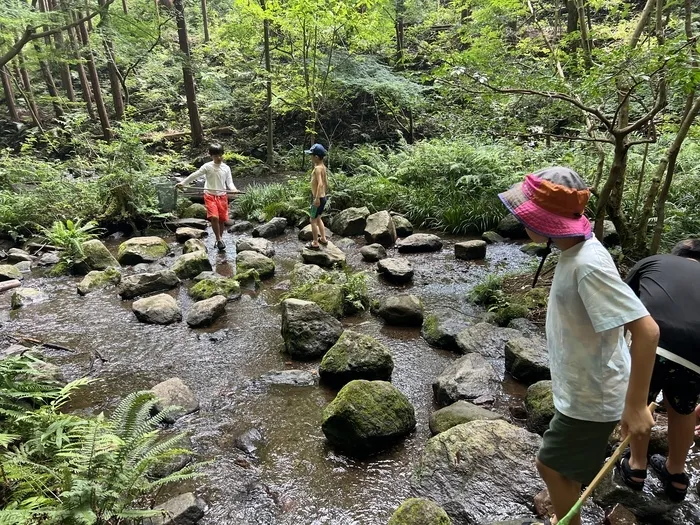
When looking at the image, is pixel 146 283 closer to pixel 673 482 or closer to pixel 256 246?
pixel 256 246

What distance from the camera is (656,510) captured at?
293cm

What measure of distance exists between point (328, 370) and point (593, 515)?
8.65 feet

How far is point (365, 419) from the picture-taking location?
3.72 meters

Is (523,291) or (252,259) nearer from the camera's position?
(523,291)

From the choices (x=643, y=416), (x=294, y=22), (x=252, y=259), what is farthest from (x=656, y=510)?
(x=294, y=22)

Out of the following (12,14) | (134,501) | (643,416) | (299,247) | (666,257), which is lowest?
(299,247)

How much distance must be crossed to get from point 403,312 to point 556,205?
4.23m

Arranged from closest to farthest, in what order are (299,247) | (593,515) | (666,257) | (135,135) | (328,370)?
(666,257), (593,515), (328,370), (299,247), (135,135)

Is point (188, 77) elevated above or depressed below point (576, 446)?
above

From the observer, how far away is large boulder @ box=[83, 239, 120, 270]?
A: 8688mm

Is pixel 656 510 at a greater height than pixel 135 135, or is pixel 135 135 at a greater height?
pixel 135 135

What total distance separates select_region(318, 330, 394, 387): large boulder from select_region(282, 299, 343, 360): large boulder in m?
0.56

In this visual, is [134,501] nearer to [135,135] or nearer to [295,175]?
[135,135]

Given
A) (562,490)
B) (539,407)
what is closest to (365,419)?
(539,407)
